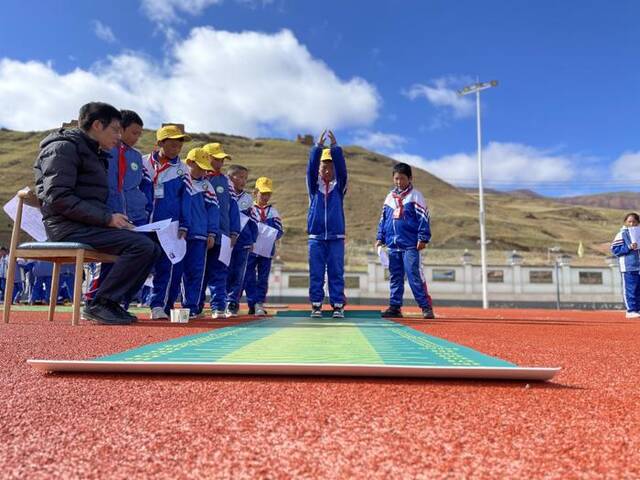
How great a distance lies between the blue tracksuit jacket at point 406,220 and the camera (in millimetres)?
6117

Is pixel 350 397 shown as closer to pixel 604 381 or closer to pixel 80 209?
pixel 604 381

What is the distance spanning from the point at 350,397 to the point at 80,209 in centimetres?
301

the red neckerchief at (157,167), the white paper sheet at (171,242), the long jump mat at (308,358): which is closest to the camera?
the long jump mat at (308,358)

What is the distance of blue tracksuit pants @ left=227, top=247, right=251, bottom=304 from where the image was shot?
253 inches

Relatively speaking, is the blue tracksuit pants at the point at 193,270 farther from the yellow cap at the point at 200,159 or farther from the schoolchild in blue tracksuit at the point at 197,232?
the yellow cap at the point at 200,159

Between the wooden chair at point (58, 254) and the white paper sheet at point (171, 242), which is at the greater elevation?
the white paper sheet at point (171, 242)

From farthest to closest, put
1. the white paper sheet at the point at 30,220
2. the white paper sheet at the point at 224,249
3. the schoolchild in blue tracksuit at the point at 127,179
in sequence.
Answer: the white paper sheet at the point at 224,249 < the schoolchild in blue tracksuit at the point at 127,179 < the white paper sheet at the point at 30,220

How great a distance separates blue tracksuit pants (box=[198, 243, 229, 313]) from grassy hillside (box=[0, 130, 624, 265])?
31652 millimetres

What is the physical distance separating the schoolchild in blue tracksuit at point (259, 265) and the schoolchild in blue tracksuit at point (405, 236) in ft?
5.40

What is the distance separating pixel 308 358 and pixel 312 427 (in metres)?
0.94

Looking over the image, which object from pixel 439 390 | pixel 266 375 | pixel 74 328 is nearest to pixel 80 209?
pixel 74 328

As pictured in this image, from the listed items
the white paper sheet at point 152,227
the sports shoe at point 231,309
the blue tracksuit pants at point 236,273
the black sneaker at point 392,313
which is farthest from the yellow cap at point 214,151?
the black sneaker at point 392,313

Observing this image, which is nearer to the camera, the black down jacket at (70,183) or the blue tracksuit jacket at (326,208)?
the black down jacket at (70,183)

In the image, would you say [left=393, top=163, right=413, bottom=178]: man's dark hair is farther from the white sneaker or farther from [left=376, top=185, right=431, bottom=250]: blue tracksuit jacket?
the white sneaker
